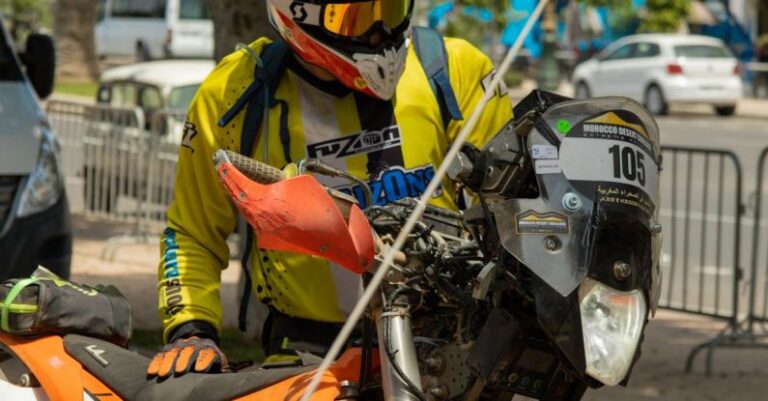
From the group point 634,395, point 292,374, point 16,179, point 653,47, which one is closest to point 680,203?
point 634,395

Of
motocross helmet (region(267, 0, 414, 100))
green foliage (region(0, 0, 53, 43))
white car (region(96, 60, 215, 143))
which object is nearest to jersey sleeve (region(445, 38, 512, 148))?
motocross helmet (region(267, 0, 414, 100))

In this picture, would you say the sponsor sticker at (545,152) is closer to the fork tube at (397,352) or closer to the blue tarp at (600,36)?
the fork tube at (397,352)

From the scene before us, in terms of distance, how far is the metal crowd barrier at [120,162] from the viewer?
13766mm

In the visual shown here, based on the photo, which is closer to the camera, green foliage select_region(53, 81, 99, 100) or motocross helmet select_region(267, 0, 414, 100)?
motocross helmet select_region(267, 0, 414, 100)

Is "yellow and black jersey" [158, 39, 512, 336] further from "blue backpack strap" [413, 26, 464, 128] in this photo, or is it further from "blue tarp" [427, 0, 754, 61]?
"blue tarp" [427, 0, 754, 61]

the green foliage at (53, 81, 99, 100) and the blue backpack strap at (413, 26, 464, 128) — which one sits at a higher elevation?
the blue backpack strap at (413, 26, 464, 128)

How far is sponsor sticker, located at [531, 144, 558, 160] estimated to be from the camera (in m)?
2.56

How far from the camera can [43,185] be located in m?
7.97

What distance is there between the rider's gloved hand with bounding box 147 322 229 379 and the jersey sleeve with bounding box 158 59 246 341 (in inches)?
14.5

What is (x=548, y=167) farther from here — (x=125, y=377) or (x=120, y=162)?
(x=120, y=162)

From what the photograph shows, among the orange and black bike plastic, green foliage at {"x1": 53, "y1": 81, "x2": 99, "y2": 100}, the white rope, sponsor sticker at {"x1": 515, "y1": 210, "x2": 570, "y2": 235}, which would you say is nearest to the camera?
the white rope

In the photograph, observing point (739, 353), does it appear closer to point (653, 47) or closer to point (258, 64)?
point (258, 64)

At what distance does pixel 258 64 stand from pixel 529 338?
1275 millimetres

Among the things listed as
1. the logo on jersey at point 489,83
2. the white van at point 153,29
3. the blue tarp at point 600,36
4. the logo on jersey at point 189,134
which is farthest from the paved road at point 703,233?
the white van at point 153,29
